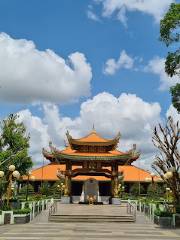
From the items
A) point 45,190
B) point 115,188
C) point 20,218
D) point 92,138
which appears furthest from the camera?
point 92,138

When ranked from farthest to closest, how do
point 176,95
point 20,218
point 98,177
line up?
point 98,177 → point 20,218 → point 176,95

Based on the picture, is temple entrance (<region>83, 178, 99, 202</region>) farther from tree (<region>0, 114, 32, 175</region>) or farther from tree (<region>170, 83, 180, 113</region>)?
tree (<region>170, 83, 180, 113</region>)

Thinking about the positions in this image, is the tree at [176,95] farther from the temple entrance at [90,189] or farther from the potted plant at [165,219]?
the temple entrance at [90,189]

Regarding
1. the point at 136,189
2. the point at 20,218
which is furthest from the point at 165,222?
the point at 136,189

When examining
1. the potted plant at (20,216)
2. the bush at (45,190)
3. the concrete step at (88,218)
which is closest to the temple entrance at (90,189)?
the bush at (45,190)

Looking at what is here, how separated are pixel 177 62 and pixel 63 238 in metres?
8.87

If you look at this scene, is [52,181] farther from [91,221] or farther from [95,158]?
[91,221]

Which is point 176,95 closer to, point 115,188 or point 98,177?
point 115,188

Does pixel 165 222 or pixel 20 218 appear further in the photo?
pixel 20 218

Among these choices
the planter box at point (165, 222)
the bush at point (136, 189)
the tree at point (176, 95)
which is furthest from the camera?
the bush at point (136, 189)

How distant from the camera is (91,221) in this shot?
27.0 metres

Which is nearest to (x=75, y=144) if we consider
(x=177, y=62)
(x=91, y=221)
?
(x=91, y=221)

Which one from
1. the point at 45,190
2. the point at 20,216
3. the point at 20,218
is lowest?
the point at 20,218

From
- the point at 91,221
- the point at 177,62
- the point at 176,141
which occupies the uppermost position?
the point at 177,62
